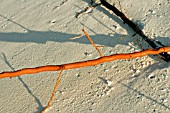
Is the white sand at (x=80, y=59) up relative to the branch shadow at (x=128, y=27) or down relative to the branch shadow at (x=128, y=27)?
down

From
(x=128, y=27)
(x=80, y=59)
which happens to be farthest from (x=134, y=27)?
(x=80, y=59)

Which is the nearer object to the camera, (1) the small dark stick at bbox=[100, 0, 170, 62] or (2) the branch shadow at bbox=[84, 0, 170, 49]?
(1) the small dark stick at bbox=[100, 0, 170, 62]

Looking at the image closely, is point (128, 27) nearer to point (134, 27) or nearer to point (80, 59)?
point (134, 27)

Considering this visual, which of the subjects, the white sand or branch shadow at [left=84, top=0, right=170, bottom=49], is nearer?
the white sand

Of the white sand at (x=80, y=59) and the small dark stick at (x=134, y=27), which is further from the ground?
the small dark stick at (x=134, y=27)

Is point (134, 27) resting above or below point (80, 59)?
above

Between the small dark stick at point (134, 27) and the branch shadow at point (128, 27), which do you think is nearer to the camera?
the small dark stick at point (134, 27)

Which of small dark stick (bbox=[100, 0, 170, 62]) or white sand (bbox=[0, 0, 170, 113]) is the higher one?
small dark stick (bbox=[100, 0, 170, 62])

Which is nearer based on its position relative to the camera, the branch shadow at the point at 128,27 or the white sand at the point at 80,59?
the white sand at the point at 80,59

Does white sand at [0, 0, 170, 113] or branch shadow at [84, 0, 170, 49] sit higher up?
branch shadow at [84, 0, 170, 49]
